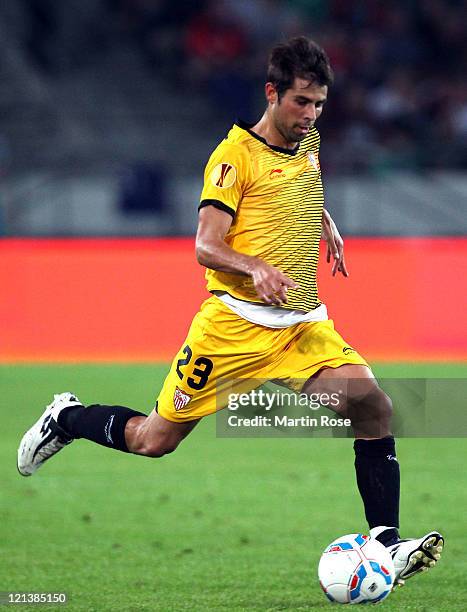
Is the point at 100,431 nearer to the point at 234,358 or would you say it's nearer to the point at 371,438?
the point at 234,358

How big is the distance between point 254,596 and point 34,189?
1126cm

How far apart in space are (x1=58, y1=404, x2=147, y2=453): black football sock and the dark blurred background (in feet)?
31.9

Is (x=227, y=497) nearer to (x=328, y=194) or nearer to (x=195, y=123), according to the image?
(x=328, y=194)

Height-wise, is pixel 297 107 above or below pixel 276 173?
above

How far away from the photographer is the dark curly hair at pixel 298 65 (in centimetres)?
559

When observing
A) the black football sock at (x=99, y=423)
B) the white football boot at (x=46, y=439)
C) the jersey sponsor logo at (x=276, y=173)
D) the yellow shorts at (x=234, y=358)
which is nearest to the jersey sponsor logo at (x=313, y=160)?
the jersey sponsor logo at (x=276, y=173)

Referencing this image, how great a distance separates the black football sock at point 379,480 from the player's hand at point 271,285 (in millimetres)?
1003

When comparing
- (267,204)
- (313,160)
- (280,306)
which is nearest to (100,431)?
(280,306)

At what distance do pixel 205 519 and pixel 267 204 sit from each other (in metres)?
2.43

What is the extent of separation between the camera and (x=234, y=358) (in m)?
5.85

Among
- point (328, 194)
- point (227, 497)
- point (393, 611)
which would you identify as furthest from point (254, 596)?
point (328, 194)

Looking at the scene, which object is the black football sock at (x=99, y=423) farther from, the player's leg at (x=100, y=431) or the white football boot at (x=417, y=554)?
the white football boot at (x=417, y=554)

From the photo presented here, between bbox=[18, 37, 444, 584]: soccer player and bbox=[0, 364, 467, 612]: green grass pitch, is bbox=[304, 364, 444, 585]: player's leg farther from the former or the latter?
bbox=[0, 364, 467, 612]: green grass pitch

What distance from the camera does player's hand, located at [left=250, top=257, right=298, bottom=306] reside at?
5.17 meters
